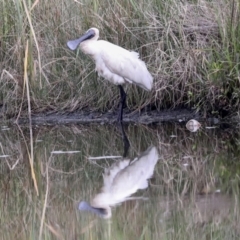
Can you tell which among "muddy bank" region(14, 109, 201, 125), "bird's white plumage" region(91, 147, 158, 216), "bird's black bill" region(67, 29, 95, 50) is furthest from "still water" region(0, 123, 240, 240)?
"bird's black bill" region(67, 29, 95, 50)

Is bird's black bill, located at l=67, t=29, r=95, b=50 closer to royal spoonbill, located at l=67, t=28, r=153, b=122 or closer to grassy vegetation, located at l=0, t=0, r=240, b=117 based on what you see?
royal spoonbill, located at l=67, t=28, r=153, b=122

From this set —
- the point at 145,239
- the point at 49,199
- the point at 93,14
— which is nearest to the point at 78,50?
the point at 93,14

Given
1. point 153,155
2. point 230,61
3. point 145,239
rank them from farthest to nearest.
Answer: point 230,61 < point 153,155 < point 145,239

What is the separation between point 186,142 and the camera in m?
7.39

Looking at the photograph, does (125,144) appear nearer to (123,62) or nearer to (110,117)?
(123,62)

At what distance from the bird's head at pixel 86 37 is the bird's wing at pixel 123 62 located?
0.12m

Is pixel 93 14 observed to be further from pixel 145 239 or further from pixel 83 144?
pixel 145 239

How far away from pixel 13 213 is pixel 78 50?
3.86 meters

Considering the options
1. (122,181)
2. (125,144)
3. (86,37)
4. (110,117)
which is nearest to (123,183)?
(122,181)

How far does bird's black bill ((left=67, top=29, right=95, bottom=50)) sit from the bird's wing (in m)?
0.16

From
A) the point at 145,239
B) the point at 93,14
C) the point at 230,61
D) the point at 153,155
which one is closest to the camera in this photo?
the point at 145,239

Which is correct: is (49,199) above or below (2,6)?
below

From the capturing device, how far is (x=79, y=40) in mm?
8469

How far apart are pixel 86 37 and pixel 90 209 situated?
3.50 m
